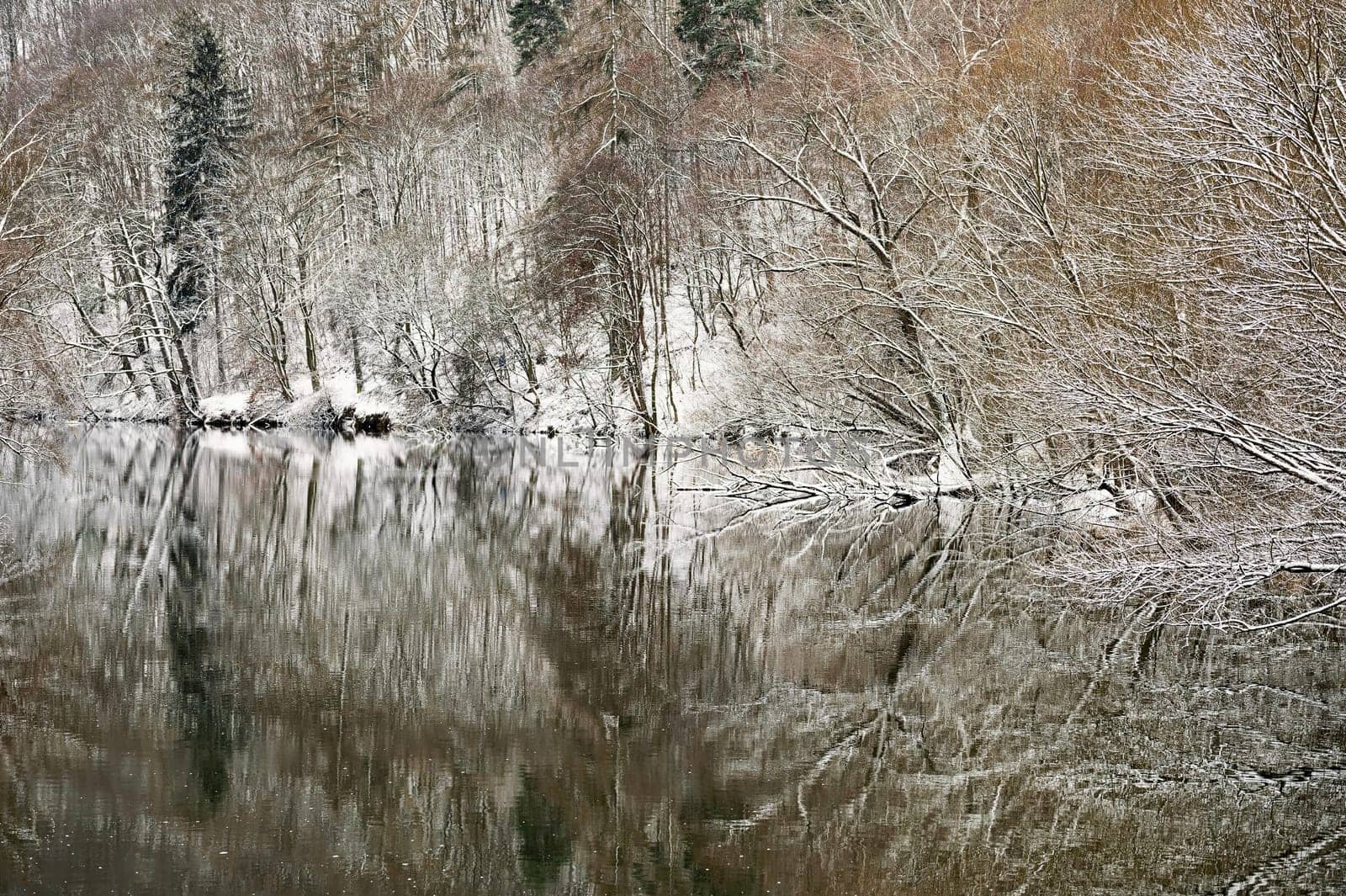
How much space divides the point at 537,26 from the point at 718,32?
17.6 m

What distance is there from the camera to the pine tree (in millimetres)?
56469

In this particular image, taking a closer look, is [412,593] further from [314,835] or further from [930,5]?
[930,5]

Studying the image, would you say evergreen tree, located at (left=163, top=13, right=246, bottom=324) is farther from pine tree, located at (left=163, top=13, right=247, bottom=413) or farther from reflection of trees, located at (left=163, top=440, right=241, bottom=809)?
reflection of trees, located at (left=163, top=440, right=241, bottom=809)

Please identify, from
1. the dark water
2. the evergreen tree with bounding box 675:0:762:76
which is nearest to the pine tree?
the evergreen tree with bounding box 675:0:762:76

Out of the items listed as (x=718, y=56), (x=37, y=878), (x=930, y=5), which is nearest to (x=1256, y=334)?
(x=37, y=878)

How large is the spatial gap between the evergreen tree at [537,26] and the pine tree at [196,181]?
45.3ft

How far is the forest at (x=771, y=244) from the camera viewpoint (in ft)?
35.7

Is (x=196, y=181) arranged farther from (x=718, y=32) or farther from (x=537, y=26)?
(x=718, y=32)

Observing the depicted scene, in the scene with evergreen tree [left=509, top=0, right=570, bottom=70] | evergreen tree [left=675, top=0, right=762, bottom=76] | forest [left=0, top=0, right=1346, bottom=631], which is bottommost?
forest [left=0, top=0, right=1346, bottom=631]

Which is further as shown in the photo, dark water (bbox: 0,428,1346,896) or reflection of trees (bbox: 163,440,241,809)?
reflection of trees (bbox: 163,440,241,809)

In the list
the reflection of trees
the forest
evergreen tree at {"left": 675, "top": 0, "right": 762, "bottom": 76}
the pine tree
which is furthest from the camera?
the pine tree

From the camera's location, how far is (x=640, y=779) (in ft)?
24.6

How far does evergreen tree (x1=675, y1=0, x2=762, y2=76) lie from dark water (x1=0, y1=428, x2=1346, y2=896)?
3349 centimetres

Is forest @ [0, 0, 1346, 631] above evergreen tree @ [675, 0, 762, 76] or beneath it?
beneath
